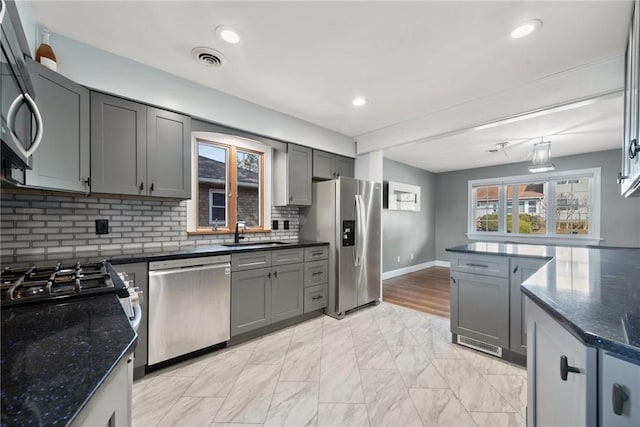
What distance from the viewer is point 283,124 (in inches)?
132

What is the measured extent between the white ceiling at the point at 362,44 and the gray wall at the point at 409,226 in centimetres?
267

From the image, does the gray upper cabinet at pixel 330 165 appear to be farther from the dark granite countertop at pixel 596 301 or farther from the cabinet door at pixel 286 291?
the dark granite countertop at pixel 596 301

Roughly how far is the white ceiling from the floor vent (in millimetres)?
2259

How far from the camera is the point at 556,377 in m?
0.90

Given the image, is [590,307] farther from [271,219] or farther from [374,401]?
[271,219]

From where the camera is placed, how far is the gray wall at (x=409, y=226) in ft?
17.9

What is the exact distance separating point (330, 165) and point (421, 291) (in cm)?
261

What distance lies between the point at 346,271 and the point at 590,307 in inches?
106

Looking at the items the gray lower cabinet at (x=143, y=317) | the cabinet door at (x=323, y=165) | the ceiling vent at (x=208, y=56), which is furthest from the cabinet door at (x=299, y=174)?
the gray lower cabinet at (x=143, y=317)

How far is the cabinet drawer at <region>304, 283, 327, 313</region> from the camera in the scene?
3.19 meters

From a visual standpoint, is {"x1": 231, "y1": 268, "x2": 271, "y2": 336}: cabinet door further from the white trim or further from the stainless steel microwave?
the white trim

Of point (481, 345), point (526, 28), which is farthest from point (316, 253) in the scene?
point (526, 28)

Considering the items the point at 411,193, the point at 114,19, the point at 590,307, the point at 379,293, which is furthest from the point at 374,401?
the point at 411,193

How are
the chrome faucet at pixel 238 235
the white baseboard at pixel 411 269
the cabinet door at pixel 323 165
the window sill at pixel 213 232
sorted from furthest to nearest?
the white baseboard at pixel 411 269 → the cabinet door at pixel 323 165 → the chrome faucet at pixel 238 235 → the window sill at pixel 213 232
